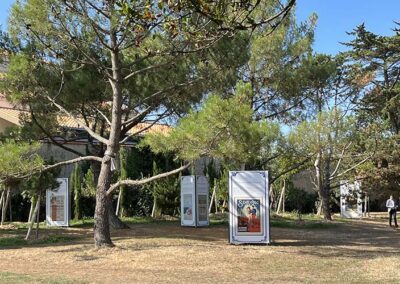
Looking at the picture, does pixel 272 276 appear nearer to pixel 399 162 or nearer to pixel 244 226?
pixel 244 226

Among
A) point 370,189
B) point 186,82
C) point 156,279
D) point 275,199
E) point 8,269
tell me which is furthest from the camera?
point 275,199

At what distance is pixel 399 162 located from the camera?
2917 centimetres

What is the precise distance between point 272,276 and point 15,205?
19.3m

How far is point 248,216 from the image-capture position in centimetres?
1550

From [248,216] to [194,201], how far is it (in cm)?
714

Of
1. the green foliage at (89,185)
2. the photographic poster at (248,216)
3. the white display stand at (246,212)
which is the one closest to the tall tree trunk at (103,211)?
the white display stand at (246,212)

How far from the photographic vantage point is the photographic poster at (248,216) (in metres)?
15.5

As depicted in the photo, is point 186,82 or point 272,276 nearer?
point 272,276

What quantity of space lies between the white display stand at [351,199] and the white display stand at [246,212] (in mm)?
16837

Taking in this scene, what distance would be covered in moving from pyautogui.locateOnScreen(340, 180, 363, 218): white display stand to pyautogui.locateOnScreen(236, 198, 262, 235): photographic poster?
55.3ft

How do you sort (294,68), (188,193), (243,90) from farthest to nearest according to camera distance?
(188,193) → (294,68) → (243,90)

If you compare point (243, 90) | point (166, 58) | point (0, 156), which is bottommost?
point (0, 156)

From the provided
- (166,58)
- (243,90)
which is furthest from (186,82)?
(243,90)

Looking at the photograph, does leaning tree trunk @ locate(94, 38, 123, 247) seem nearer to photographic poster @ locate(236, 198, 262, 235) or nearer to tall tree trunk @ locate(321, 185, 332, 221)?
photographic poster @ locate(236, 198, 262, 235)
